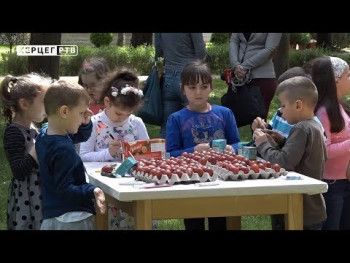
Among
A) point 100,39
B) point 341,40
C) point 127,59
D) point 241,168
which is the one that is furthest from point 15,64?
point 100,39

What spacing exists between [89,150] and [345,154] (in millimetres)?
1653

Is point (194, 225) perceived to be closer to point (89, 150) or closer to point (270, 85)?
point (89, 150)

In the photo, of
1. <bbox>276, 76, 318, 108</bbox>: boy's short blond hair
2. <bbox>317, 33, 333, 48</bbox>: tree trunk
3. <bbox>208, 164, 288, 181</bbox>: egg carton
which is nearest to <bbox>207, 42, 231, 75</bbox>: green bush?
<bbox>317, 33, 333, 48</bbox>: tree trunk

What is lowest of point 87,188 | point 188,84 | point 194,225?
point 194,225

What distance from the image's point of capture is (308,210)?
459cm

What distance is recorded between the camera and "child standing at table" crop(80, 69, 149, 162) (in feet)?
16.9

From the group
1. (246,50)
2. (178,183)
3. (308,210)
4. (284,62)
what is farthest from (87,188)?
(284,62)

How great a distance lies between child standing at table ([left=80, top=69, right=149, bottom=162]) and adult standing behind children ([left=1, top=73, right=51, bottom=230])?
0.55 meters

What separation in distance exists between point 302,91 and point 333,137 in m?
0.58

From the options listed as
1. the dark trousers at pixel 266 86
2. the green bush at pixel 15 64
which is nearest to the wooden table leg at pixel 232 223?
the dark trousers at pixel 266 86

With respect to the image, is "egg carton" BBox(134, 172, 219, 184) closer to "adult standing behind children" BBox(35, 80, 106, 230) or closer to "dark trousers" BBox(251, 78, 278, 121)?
"adult standing behind children" BBox(35, 80, 106, 230)

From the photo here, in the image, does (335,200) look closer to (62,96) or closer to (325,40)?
(62,96)

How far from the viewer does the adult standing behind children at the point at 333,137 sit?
520 cm

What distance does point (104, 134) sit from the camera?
5293 mm
